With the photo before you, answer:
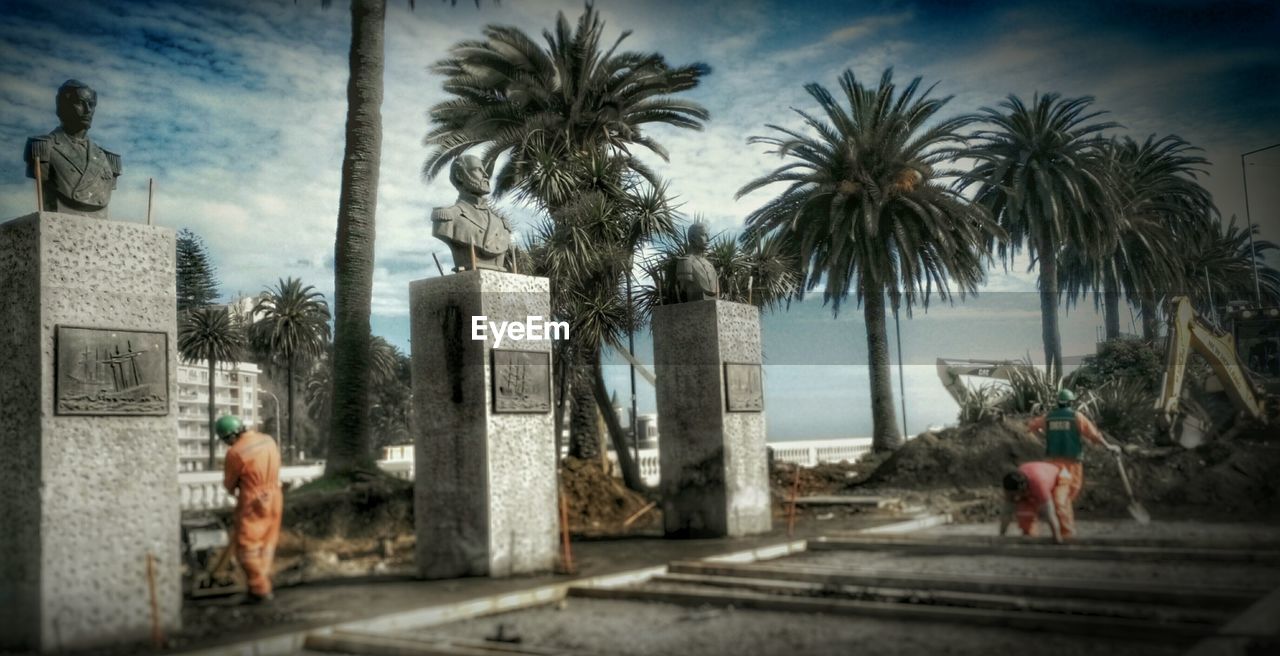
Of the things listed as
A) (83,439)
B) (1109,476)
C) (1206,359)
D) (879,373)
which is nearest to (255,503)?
(83,439)

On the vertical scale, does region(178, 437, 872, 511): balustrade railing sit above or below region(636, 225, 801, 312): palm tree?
below

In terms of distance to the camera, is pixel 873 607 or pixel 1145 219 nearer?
pixel 873 607

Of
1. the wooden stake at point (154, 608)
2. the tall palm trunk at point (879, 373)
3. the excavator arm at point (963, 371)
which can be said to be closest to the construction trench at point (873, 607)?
the wooden stake at point (154, 608)

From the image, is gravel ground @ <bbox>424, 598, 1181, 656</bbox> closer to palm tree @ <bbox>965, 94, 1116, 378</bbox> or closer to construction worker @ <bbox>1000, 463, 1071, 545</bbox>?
construction worker @ <bbox>1000, 463, 1071, 545</bbox>

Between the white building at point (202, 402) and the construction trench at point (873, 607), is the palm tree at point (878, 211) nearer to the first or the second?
the construction trench at point (873, 607)

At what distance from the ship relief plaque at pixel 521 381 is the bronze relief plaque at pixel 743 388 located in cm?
262

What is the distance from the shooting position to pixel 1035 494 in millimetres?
9703

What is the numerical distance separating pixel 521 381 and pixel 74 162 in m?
3.71

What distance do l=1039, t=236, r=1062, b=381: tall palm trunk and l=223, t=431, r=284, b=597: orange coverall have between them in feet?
56.9

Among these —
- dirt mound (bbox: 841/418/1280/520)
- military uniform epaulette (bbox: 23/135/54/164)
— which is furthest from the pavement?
dirt mound (bbox: 841/418/1280/520)

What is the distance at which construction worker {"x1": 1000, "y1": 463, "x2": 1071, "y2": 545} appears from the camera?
959 centimetres

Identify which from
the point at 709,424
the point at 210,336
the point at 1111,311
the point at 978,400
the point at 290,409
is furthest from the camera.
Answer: the point at 210,336

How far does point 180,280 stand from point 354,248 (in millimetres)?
23111

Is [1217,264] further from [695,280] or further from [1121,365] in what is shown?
[695,280]
